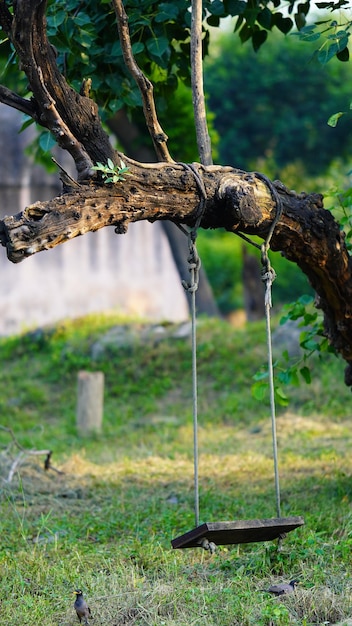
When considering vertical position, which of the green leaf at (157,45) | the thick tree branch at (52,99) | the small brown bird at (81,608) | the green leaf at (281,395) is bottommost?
the small brown bird at (81,608)

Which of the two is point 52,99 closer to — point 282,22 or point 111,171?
point 111,171

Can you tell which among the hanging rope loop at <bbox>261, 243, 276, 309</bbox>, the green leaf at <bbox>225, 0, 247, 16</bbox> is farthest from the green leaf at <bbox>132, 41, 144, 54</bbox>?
the hanging rope loop at <bbox>261, 243, 276, 309</bbox>

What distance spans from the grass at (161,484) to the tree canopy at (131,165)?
1483 mm

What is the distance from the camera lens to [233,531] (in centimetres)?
380

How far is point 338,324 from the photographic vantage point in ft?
17.6

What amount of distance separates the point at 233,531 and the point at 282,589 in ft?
1.43

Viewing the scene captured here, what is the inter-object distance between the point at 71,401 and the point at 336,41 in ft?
23.6

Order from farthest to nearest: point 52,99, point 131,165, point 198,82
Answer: point 198,82, point 131,165, point 52,99

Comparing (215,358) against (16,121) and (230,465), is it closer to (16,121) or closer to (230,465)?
(230,465)

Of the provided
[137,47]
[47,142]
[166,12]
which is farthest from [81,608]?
[166,12]

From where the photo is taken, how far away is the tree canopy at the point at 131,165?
147 inches

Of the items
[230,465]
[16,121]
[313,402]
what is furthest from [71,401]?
[16,121]

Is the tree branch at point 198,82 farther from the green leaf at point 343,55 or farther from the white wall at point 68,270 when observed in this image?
the white wall at point 68,270

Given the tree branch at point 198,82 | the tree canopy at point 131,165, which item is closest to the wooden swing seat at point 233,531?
the tree canopy at point 131,165
